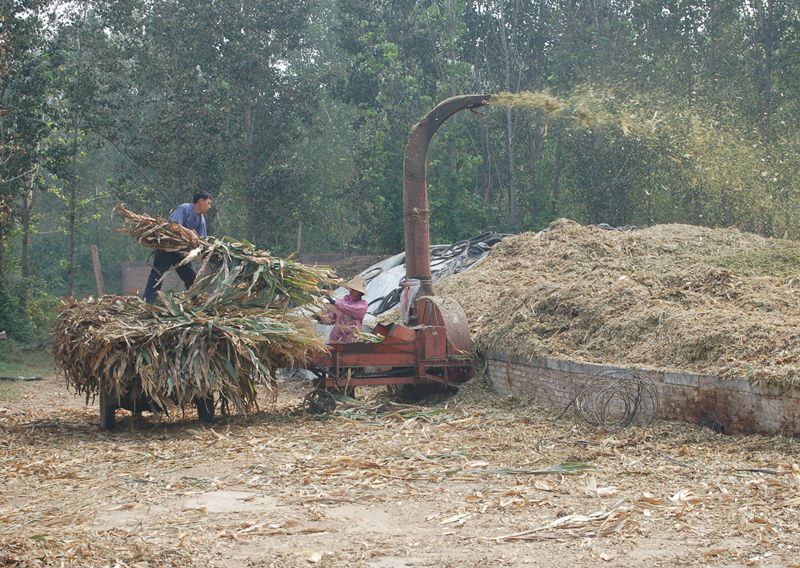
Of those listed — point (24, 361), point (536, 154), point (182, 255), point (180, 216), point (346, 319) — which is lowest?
point (24, 361)

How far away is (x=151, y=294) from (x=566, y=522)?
6.23 m

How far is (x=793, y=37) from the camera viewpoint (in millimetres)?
31844

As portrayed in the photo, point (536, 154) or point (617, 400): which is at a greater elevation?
point (536, 154)

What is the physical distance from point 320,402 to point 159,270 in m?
2.30

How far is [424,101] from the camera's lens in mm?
32281

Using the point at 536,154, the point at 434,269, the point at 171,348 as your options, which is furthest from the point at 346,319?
the point at 536,154

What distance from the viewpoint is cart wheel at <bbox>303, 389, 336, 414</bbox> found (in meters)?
11.2

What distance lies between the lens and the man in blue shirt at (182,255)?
35.8 ft

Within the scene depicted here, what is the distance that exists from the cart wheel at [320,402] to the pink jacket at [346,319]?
31.4 inches

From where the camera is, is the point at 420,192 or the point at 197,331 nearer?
the point at 197,331

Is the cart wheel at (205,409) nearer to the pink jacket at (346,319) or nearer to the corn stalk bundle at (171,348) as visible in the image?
the corn stalk bundle at (171,348)

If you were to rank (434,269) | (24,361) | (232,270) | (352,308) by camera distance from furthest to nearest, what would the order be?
(24,361) → (434,269) → (352,308) → (232,270)

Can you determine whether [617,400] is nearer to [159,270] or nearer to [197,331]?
[197,331]

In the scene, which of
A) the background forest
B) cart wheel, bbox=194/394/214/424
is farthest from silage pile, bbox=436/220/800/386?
the background forest
